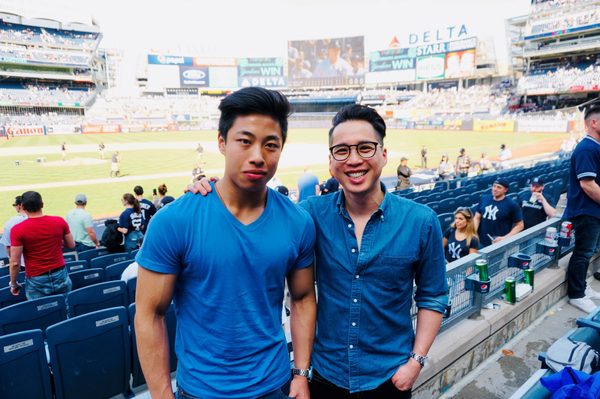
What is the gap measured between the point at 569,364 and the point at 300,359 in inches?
68.4

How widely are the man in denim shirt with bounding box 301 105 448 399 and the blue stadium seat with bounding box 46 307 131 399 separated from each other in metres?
2.12

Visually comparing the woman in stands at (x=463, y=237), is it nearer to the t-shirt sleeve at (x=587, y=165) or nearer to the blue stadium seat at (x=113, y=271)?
the t-shirt sleeve at (x=587, y=165)

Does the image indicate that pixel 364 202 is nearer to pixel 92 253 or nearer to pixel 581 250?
pixel 581 250

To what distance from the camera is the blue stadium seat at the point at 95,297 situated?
4.33 meters

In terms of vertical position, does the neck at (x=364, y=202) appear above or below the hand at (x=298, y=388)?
above

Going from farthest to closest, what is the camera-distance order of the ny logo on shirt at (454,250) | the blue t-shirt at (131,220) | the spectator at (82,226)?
the spectator at (82,226), the blue t-shirt at (131,220), the ny logo on shirt at (454,250)

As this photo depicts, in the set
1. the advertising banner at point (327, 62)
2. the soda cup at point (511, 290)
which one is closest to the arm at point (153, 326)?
the soda cup at point (511, 290)

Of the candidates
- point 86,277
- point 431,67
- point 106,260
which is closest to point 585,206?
point 86,277

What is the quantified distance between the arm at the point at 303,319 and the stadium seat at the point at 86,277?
4753 mm

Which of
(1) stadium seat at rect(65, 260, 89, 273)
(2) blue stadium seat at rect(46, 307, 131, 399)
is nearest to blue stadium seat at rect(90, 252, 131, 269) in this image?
(1) stadium seat at rect(65, 260, 89, 273)

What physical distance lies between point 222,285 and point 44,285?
4716 mm

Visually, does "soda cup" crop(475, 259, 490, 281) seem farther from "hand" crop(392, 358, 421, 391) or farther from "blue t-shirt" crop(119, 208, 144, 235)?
"blue t-shirt" crop(119, 208, 144, 235)

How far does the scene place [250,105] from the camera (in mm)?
1737

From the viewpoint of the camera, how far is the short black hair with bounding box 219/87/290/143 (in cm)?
173
